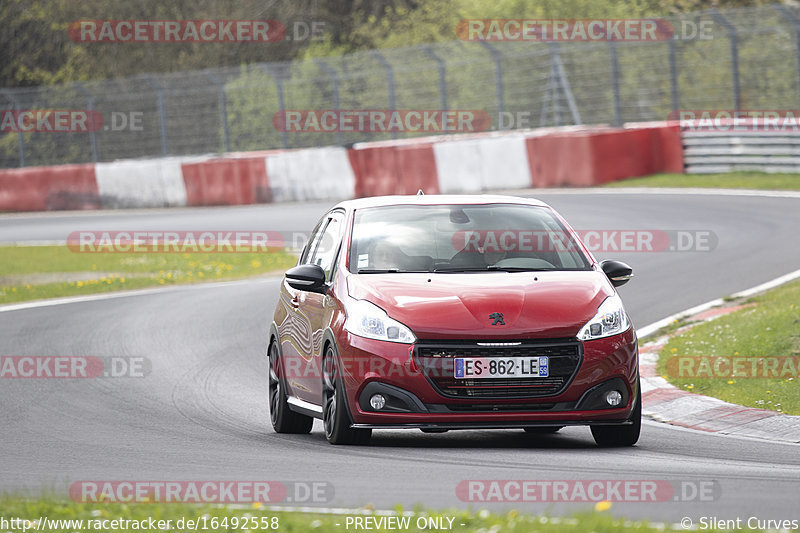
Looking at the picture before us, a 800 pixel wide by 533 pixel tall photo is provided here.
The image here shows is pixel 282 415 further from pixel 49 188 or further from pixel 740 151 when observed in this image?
pixel 49 188

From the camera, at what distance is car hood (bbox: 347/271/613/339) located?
821cm

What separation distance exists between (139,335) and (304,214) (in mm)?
11992

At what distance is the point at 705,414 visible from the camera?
10.1 meters

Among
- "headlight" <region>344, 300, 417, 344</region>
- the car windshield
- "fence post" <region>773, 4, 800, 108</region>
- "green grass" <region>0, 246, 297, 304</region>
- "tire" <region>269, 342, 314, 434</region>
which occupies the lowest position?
"green grass" <region>0, 246, 297, 304</region>

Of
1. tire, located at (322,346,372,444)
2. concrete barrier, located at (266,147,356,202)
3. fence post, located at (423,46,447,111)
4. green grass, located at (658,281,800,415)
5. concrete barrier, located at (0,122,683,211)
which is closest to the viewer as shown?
tire, located at (322,346,372,444)

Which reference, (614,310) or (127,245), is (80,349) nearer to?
(614,310)

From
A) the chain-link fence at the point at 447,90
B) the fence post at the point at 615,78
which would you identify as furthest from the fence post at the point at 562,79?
the fence post at the point at 615,78

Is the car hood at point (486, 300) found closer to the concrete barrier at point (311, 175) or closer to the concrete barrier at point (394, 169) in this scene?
the concrete barrier at point (394, 169)

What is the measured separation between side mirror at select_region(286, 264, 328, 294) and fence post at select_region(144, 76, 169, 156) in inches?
1000

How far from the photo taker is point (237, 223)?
26250 millimetres

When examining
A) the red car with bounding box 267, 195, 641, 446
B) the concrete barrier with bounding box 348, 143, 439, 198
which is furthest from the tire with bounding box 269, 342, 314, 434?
the concrete barrier with bounding box 348, 143, 439, 198

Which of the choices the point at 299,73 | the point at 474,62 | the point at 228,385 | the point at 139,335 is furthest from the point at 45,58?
the point at 228,385

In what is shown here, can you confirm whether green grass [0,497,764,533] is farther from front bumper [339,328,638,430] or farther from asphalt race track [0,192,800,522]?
front bumper [339,328,638,430]

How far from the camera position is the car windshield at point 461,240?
910 centimetres
